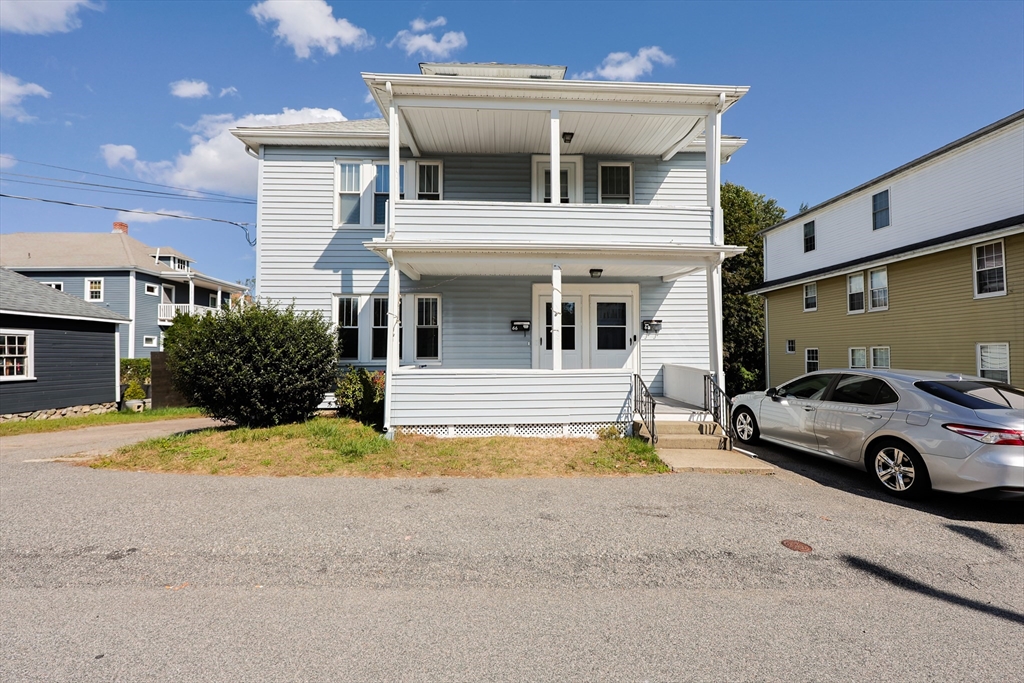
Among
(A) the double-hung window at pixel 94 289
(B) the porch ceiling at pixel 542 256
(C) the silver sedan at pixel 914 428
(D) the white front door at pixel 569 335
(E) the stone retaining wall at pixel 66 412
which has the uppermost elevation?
(A) the double-hung window at pixel 94 289

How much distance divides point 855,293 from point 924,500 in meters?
14.2

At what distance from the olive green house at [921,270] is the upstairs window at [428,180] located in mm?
14016

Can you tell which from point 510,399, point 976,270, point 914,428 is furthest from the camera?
point 976,270

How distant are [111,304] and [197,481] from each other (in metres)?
24.1

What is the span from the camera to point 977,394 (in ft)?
19.2

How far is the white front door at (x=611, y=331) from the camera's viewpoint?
11547mm

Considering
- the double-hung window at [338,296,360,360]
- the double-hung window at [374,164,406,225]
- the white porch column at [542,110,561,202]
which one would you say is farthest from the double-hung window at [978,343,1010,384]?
the double-hung window at [338,296,360,360]

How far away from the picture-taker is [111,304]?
24234 millimetres

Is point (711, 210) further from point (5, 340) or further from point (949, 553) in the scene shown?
point (5, 340)

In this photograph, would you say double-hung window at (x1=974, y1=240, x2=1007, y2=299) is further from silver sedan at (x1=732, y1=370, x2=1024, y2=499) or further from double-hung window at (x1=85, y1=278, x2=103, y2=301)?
double-hung window at (x1=85, y1=278, x2=103, y2=301)

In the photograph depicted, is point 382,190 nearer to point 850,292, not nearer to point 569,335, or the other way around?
point 569,335

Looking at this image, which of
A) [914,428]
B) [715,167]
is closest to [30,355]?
[715,167]

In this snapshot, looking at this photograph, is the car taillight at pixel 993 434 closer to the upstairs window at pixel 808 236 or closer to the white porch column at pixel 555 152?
the white porch column at pixel 555 152

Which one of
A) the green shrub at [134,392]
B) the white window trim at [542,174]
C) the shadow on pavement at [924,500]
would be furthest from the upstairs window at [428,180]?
the green shrub at [134,392]
